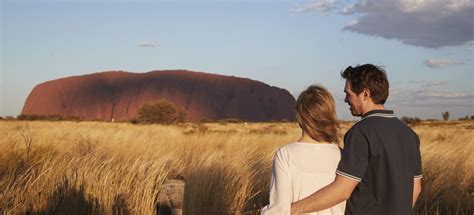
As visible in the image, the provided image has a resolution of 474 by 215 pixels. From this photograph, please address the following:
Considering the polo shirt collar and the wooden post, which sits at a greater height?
the polo shirt collar

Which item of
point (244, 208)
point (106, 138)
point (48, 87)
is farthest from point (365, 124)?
point (48, 87)

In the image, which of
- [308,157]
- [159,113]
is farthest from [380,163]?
[159,113]

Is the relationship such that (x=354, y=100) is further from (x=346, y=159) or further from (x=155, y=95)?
(x=155, y=95)

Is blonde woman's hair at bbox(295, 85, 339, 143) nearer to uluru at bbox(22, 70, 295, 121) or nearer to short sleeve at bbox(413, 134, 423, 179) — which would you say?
short sleeve at bbox(413, 134, 423, 179)

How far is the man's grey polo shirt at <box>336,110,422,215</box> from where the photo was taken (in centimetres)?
258

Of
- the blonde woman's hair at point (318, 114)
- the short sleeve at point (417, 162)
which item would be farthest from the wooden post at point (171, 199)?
the short sleeve at point (417, 162)

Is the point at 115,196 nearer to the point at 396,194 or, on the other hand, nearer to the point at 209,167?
the point at 209,167

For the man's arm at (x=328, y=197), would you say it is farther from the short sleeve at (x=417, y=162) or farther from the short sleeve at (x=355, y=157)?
the short sleeve at (x=417, y=162)

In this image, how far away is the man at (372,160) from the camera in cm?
259

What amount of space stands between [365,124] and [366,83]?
0.23 meters

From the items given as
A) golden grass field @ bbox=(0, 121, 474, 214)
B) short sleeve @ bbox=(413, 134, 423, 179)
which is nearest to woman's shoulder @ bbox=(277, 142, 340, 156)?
short sleeve @ bbox=(413, 134, 423, 179)

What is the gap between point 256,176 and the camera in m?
7.52

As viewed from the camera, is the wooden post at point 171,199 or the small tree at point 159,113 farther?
the small tree at point 159,113

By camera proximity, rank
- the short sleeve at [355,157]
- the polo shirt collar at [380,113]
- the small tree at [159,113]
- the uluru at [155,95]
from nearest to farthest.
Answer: the short sleeve at [355,157] → the polo shirt collar at [380,113] → the small tree at [159,113] → the uluru at [155,95]
